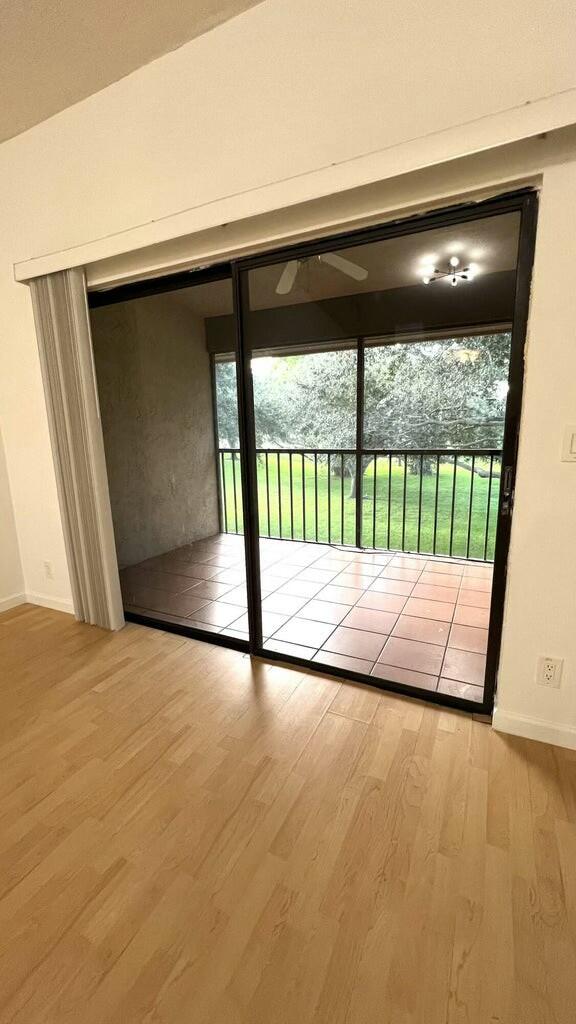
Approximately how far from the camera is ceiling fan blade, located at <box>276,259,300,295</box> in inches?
91.5

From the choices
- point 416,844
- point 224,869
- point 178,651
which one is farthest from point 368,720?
point 178,651

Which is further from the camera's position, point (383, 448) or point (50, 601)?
point (383, 448)

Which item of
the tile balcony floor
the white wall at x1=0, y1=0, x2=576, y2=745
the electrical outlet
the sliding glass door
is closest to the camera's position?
the white wall at x1=0, y1=0, x2=576, y2=745

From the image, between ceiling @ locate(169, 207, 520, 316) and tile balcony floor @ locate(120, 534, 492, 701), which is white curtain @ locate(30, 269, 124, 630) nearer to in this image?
tile balcony floor @ locate(120, 534, 492, 701)

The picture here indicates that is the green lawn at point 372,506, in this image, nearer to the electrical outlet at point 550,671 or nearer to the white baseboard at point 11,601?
the white baseboard at point 11,601

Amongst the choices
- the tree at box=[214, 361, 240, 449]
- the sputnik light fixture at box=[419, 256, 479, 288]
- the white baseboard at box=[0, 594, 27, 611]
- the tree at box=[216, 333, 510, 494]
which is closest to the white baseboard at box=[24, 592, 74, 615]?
the white baseboard at box=[0, 594, 27, 611]

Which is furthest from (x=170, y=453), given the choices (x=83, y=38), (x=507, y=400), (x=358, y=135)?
(x=507, y=400)

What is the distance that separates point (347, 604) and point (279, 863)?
65.5 inches

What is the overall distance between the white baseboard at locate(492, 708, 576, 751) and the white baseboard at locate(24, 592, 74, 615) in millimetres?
2449

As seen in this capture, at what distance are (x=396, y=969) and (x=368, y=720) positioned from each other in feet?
2.63

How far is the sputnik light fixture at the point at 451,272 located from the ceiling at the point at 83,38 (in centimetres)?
175

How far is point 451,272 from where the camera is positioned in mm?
2877

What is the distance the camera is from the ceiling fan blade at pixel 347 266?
2.29m

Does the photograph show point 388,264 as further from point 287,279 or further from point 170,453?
point 170,453
